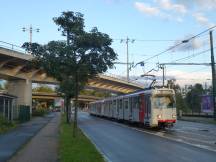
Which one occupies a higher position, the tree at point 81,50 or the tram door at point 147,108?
the tree at point 81,50

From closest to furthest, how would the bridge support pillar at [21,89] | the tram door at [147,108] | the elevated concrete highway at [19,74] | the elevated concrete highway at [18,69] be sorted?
the tram door at [147,108]
the elevated concrete highway at [18,69]
the elevated concrete highway at [19,74]
the bridge support pillar at [21,89]

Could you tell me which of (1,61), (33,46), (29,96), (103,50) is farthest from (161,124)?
(29,96)

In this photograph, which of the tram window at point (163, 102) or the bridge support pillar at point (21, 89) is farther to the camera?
the bridge support pillar at point (21, 89)

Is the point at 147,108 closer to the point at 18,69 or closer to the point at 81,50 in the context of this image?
the point at 81,50

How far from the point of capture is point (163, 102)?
1344 inches

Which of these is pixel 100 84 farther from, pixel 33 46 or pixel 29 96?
pixel 33 46

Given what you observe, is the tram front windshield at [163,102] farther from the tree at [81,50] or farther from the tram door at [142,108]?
the tree at [81,50]

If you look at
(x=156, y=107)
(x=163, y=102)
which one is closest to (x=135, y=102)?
(x=163, y=102)

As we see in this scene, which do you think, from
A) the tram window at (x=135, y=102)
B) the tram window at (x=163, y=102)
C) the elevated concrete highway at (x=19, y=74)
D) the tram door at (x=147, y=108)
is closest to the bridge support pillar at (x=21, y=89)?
the elevated concrete highway at (x=19, y=74)

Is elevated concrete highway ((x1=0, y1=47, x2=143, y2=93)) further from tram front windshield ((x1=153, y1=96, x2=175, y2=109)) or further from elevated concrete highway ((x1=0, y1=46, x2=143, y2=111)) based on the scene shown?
tram front windshield ((x1=153, y1=96, x2=175, y2=109))

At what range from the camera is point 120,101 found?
48.7 metres

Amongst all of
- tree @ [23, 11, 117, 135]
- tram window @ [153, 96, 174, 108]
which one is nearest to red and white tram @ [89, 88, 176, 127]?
tram window @ [153, 96, 174, 108]

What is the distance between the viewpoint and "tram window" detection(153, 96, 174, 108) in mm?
33906

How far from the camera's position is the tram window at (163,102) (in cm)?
3391
